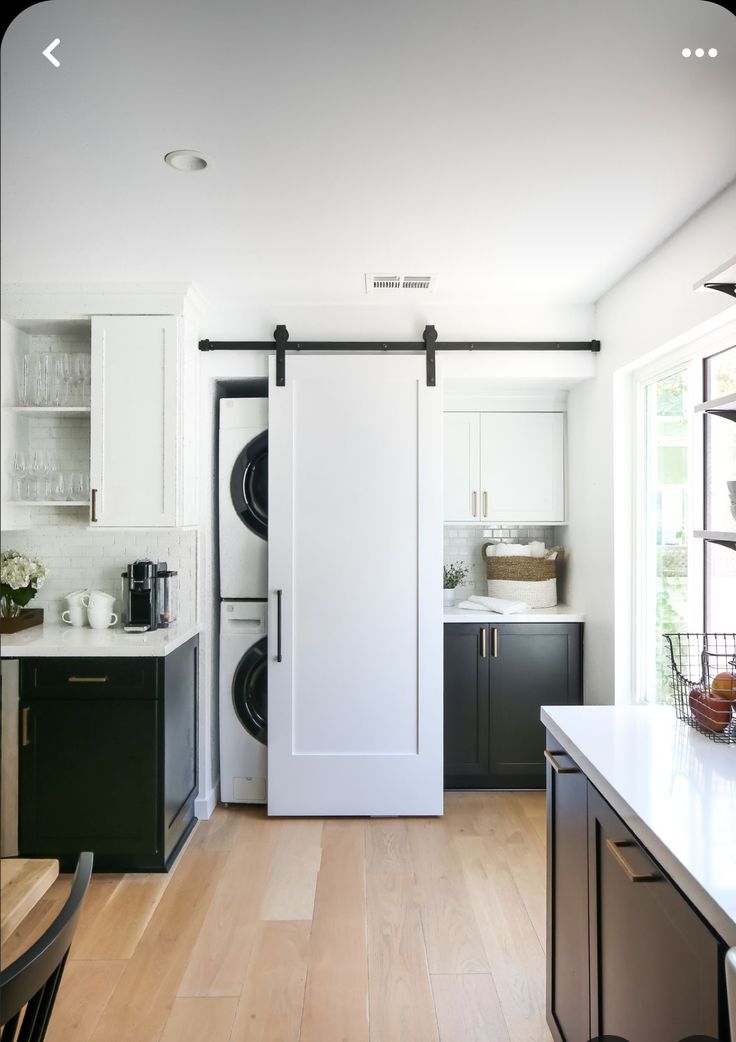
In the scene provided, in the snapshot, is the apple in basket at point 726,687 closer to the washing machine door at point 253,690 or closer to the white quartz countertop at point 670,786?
the white quartz countertop at point 670,786

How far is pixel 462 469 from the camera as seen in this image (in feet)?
11.0

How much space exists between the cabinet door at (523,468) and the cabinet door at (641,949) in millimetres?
2134

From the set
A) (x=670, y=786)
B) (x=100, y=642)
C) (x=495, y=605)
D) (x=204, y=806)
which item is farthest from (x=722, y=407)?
(x=204, y=806)

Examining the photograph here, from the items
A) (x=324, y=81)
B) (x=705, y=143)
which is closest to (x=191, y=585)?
(x=324, y=81)

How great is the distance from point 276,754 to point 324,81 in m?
2.36

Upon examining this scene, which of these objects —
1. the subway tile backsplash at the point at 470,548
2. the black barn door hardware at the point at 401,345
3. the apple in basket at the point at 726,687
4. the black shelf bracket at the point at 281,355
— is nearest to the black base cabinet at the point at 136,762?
the black shelf bracket at the point at 281,355

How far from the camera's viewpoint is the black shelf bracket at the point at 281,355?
283cm

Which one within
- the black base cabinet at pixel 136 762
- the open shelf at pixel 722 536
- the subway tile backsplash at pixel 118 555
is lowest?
the black base cabinet at pixel 136 762

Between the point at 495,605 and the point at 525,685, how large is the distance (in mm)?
373

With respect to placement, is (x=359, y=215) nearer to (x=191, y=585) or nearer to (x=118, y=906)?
(x=191, y=585)

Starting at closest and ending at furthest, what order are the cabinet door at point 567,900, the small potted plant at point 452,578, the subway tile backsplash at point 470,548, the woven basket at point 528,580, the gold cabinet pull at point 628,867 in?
the gold cabinet pull at point 628,867, the cabinet door at point 567,900, the woven basket at point 528,580, the small potted plant at point 452,578, the subway tile backsplash at point 470,548

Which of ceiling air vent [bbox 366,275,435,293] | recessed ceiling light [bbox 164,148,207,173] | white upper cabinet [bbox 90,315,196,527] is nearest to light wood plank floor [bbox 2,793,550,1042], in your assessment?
white upper cabinet [bbox 90,315,196,527]

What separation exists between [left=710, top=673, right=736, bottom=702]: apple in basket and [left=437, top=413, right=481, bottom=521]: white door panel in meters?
1.94

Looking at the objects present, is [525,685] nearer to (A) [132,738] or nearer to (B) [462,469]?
(B) [462,469]
